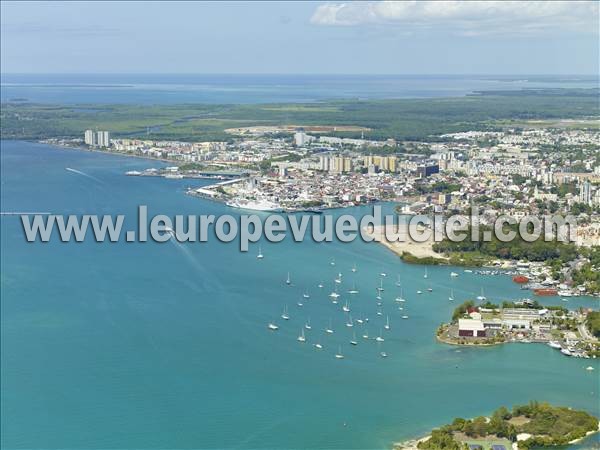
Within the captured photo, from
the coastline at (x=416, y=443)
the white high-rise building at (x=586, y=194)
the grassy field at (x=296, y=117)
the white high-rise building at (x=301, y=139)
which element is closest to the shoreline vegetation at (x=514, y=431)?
the coastline at (x=416, y=443)

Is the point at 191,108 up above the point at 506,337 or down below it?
above

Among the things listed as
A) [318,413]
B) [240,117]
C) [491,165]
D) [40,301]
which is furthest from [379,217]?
[240,117]

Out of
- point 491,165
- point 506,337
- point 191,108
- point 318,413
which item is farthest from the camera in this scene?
point 191,108

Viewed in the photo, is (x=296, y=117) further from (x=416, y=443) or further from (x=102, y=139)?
(x=416, y=443)

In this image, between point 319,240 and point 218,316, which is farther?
point 319,240

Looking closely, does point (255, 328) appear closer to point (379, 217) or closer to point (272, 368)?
point (272, 368)

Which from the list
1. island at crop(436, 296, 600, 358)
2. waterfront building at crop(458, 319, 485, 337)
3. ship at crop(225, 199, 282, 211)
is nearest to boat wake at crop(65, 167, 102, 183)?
ship at crop(225, 199, 282, 211)

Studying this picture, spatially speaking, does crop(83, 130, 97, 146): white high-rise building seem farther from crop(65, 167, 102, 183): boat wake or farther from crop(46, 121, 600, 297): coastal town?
crop(65, 167, 102, 183): boat wake
